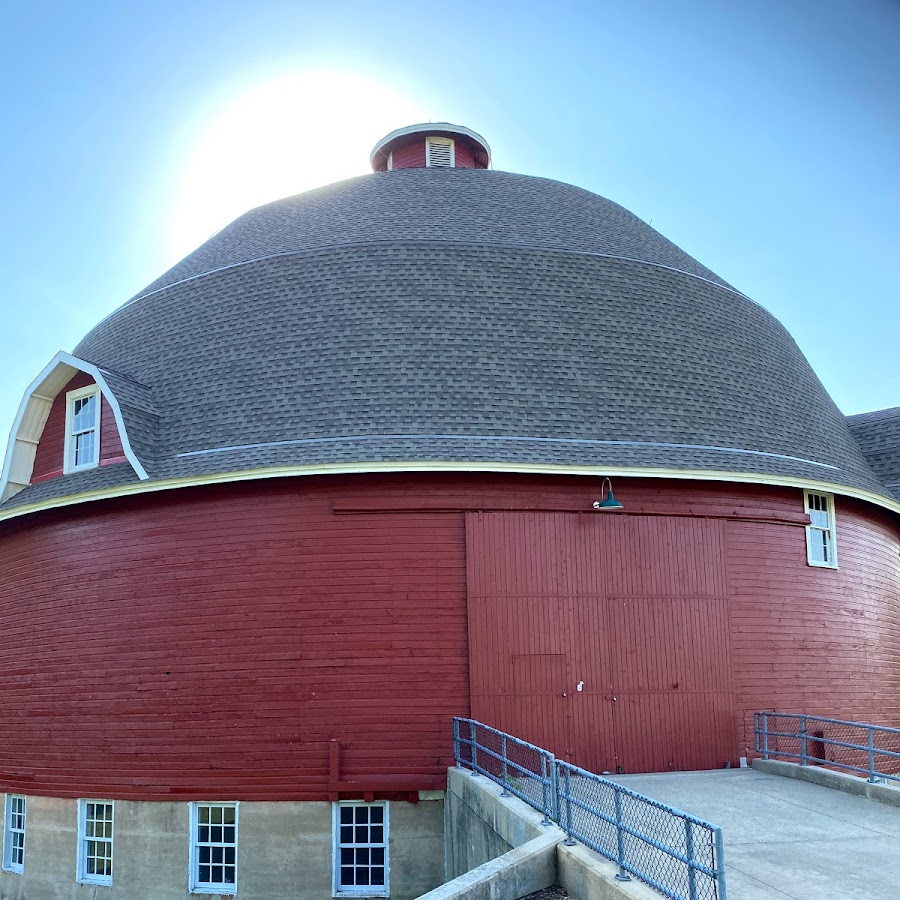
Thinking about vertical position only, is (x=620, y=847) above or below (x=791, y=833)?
above

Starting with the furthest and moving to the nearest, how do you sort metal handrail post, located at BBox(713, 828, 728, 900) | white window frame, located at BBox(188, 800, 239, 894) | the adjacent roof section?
1. the adjacent roof section
2. white window frame, located at BBox(188, 800, 239, 894)
3. metal handrail post, located at BBox(713, 828, 728, 900)

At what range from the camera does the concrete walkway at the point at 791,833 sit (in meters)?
7.13

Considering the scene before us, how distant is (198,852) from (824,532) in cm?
1011

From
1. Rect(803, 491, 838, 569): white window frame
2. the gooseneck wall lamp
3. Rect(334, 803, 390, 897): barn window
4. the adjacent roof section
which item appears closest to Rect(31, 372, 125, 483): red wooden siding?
Rect(334, 803, 390, 897): barn window

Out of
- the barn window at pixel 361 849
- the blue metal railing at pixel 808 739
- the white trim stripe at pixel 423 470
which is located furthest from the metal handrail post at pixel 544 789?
the blue metal railing at pixel 808 739

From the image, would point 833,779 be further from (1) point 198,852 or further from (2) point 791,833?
(1) point 198,852

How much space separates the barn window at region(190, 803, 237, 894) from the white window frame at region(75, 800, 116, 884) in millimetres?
1318

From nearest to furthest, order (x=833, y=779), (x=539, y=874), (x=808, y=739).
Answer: (x=539, y=874)
(x=833, y=779)
(x=808, y=739)

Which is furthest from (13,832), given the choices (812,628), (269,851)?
(812,628)

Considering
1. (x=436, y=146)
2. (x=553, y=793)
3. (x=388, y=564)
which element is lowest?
(x=553, y=793)

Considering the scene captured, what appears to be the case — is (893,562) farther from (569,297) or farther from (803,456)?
(569,297)

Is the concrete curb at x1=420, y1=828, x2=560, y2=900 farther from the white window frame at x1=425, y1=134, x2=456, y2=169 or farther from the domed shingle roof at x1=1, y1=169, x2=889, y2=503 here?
the white window frame at x1=425, y1=134, x2=456, y2=169

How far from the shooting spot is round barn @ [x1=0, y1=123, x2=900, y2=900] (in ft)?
41.0

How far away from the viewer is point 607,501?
13016mm
